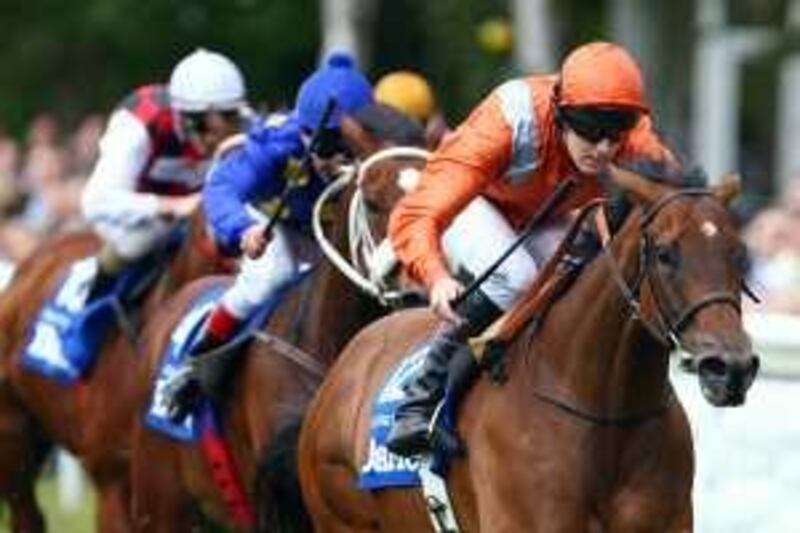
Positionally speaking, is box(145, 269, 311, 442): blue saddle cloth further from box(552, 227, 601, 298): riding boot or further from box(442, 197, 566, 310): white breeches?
box(552, 227, 601, 298): riding boot

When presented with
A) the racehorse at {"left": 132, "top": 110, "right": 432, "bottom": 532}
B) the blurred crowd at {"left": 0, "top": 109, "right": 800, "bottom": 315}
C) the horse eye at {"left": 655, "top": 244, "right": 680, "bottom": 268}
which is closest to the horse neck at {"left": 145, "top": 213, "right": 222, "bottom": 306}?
the racehorse at {"left": 132, "top": 110, "right": 432, "bottom": 532}

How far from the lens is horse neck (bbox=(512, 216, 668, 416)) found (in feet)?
25.8

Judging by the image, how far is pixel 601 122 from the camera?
802cm

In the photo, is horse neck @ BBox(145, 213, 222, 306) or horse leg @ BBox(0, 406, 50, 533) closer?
horse neck @ BBox(145, 213, 222, 306)

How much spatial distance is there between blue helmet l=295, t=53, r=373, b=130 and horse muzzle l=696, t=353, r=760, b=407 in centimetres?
298

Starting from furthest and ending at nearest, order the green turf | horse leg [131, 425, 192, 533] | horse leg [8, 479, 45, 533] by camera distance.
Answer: the green turf < horse leg [8, 479, 45, 533] < horse leg [131, 425, 192, 533]

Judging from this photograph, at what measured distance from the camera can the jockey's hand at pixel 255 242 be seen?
32.6 ft

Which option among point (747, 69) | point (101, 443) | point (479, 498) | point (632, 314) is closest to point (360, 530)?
point (479, 498)

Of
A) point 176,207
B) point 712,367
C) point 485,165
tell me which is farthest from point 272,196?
point 712,367

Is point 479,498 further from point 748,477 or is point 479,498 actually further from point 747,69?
point 747,69

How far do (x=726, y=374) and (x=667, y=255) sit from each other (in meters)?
0.40

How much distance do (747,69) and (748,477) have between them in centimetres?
1489

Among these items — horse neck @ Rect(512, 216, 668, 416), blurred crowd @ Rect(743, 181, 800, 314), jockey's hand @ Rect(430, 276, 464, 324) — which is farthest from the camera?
blurred crowd @ Rect(743, 181, 800, 314)

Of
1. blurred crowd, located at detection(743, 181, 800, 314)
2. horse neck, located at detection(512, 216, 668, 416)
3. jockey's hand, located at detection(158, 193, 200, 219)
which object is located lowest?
blurred crowd, located at detection(743, 181, 800, 314)
